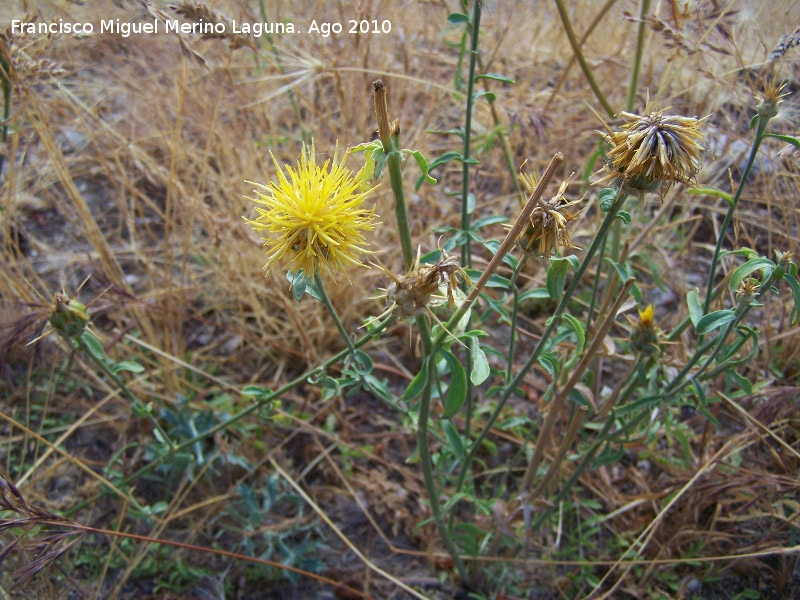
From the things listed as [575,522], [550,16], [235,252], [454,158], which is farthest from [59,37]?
[550,16]

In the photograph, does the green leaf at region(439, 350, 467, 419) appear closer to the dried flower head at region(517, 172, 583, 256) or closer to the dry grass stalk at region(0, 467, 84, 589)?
the dried flower head at region(517, 172, 583, 256)

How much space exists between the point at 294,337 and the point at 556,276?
1.65m

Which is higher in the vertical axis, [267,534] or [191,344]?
[191,344]

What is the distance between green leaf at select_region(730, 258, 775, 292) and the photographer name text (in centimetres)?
160

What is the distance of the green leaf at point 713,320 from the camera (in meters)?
1.34

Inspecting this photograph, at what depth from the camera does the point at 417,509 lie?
2.21 m

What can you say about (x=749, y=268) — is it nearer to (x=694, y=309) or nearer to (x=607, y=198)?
(x=694, y=309)

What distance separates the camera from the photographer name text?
6.35 feet

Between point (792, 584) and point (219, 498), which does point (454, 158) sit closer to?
point (219, 498)

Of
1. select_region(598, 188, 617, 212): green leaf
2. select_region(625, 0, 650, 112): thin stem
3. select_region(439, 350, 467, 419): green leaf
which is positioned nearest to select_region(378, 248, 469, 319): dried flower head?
select_region(439, 350, 467, 419): green leaf

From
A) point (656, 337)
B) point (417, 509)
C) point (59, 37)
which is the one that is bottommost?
point (417, 509)

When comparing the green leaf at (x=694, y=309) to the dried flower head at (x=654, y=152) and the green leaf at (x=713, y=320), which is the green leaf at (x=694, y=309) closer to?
the green leaf at (x=713, y=320)

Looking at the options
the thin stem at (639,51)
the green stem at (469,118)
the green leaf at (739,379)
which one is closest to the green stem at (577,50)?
the thin stem at (639,51)

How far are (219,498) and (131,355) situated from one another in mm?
767
